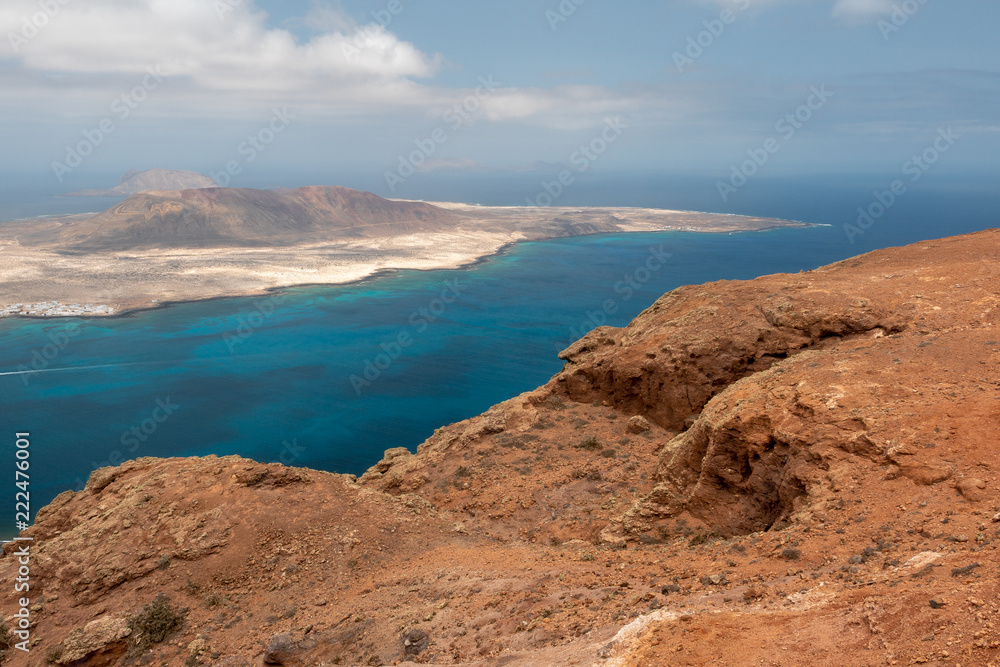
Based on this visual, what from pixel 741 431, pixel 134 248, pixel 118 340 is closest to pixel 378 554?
pixel 741 431

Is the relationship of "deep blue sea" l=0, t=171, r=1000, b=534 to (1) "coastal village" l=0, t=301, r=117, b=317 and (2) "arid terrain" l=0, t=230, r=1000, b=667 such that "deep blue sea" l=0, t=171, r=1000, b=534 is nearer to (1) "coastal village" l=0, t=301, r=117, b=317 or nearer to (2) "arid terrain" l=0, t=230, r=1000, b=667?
(1) "coastal village" l=0, t=301, r=117, b=317

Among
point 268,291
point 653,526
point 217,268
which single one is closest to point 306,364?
point 268,291

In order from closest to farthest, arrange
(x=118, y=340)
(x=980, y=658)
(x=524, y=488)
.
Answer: (x=980, y=658) → (x=524, y=488) → (x=118, y=340)

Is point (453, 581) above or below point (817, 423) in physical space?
below

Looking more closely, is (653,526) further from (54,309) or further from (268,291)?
(54,309)

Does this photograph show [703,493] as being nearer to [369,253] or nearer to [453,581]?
[453,581]

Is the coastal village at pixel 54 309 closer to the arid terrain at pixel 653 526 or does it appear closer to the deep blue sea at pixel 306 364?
the deep blue sea at pixel 306 364

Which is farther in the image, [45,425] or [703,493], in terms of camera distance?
[45,425]
